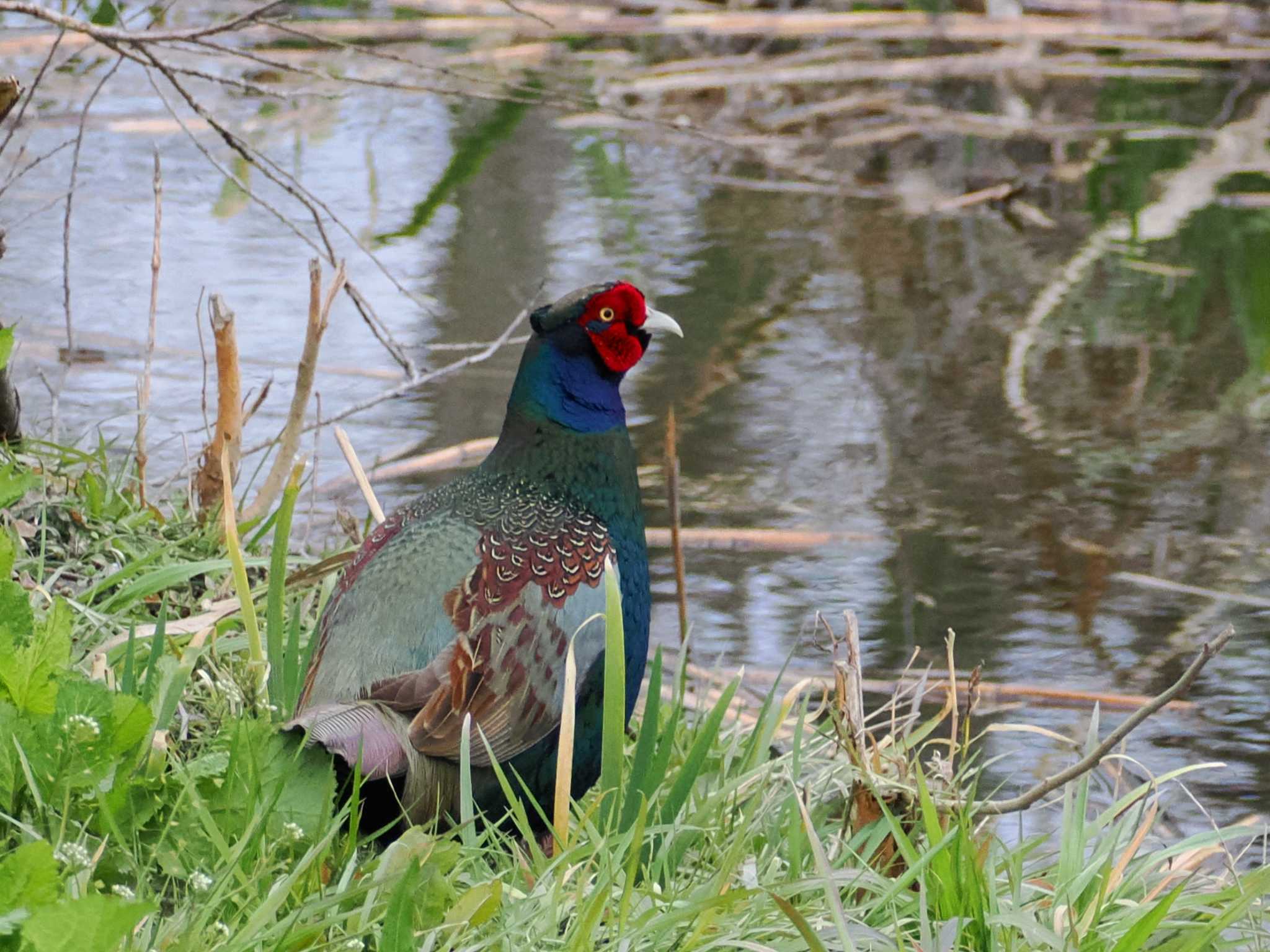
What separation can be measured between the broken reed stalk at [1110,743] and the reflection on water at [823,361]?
2.57 ft

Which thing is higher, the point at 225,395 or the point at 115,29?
the point at 115,29

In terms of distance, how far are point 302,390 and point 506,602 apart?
994 mm

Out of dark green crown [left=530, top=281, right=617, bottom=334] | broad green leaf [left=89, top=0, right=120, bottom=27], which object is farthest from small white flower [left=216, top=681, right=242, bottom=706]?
broad green leaf [left=89, top=0, right=120, bottom=27]

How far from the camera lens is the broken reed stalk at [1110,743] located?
2256 millimetres

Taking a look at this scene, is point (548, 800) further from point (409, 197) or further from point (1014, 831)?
point (409, 197)

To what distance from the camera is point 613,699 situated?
2322 millimetres

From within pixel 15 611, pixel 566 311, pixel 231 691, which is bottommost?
pixel 231 691

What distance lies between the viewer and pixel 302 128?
7250 millimetres

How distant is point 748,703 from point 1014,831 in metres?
0.59

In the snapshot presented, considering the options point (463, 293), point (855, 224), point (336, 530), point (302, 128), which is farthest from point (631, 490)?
point (302, 128)

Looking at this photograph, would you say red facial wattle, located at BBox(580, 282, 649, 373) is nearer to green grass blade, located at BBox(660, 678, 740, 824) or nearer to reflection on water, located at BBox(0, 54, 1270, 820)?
green grass blade, located at BBox(660, 678, 740, 824)

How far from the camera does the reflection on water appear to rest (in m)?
3.98

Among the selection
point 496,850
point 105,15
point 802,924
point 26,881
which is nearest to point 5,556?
point 26,881

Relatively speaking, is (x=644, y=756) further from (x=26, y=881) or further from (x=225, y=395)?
(x=225, y=395)
